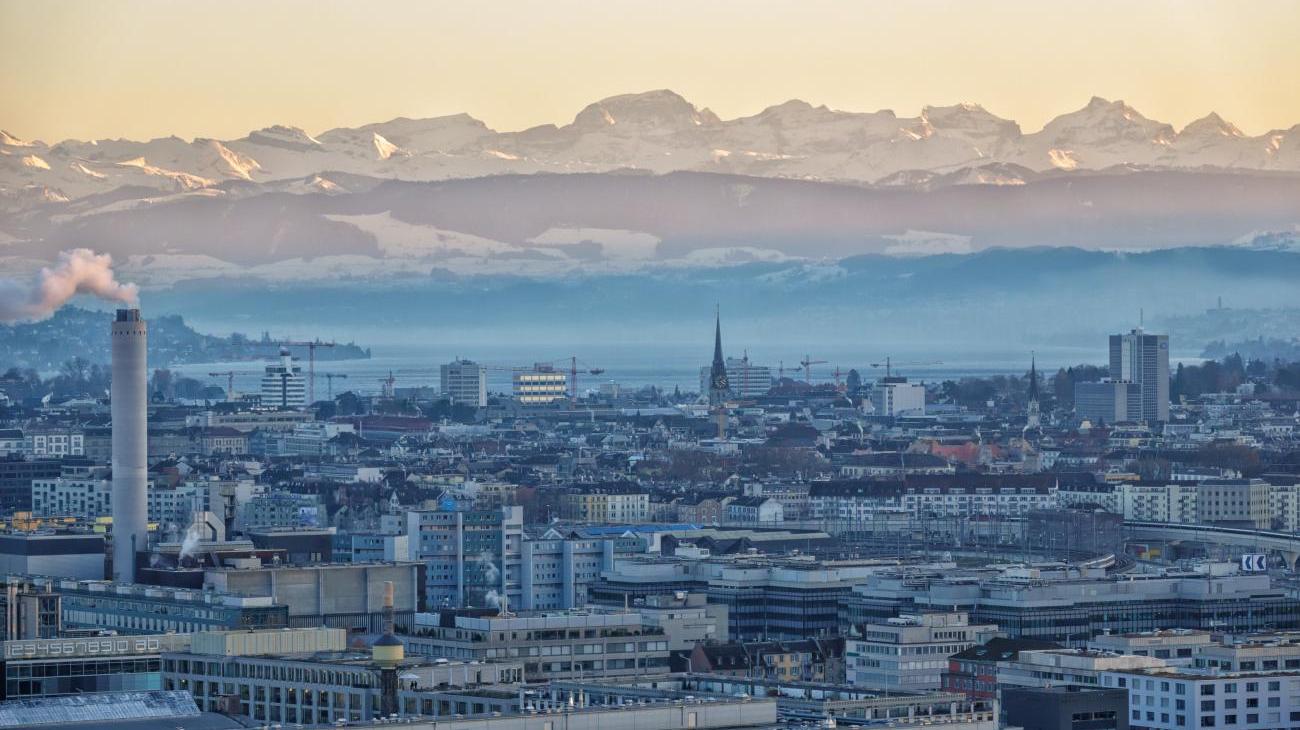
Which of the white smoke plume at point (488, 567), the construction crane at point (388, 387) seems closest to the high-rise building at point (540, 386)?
the construction crane at point (388, 387)

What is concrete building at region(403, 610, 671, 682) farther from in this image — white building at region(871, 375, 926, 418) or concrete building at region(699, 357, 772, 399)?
concrete building at region(699, 357, 772, 399)

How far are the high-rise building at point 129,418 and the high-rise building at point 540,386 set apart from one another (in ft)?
344

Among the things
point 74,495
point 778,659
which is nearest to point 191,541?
point 778,659

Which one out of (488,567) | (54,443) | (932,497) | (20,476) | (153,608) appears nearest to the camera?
(153,608)

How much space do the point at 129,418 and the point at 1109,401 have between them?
8929 centimetres

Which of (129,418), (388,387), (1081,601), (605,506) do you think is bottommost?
(1081,601)

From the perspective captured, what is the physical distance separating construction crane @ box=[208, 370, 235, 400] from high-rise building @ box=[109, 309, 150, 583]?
9862 centimetres

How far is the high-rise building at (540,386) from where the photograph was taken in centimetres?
17344

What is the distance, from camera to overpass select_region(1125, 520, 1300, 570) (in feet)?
257

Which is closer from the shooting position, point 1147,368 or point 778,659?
point 778,659

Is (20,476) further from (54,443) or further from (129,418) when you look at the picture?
(129,418)

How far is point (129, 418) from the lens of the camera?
214ft

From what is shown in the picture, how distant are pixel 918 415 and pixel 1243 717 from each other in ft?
393

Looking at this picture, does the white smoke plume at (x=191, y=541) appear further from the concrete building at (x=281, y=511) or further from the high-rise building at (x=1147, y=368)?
the high-rise building at (x=1147, y=368)
